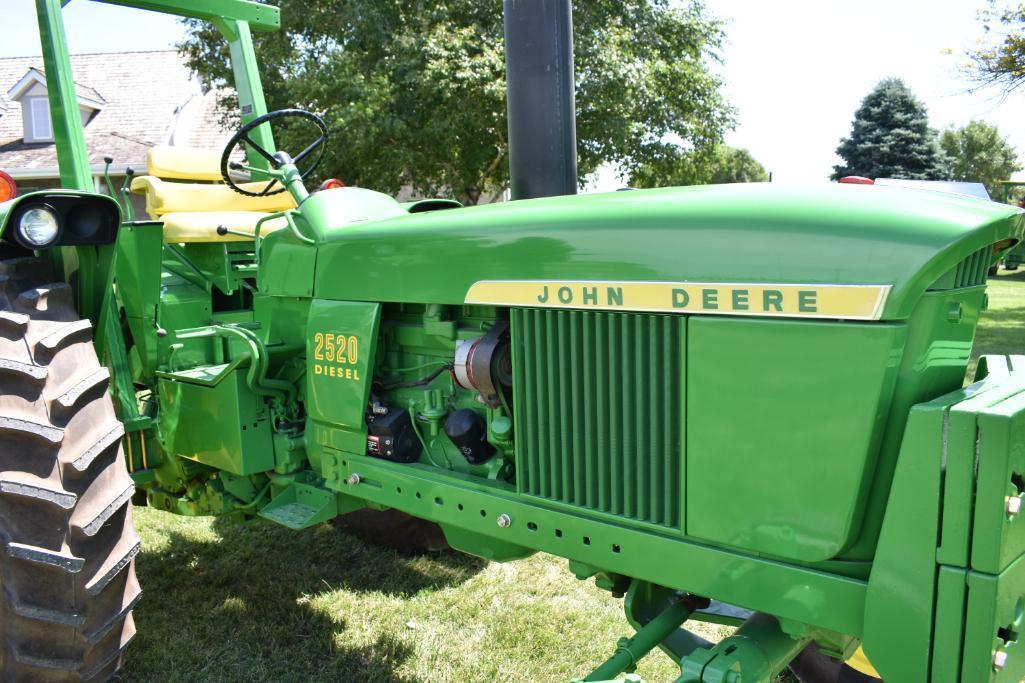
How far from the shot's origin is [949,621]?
1.59 m

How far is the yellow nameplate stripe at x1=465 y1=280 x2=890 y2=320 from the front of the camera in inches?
64.0

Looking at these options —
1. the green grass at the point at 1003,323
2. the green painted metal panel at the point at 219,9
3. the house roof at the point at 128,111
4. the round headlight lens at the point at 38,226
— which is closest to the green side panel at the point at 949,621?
the round headlight lens at the point at 38,226

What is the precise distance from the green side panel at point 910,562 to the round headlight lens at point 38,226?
2.51 meters

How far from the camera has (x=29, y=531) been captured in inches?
89.8

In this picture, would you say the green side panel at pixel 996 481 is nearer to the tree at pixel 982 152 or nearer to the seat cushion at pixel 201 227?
the seat cushion at pixel 201 227

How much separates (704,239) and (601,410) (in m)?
0.51

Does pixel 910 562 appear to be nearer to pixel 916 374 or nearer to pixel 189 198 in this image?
pixel 916 374

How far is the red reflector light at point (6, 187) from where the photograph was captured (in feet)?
9.70

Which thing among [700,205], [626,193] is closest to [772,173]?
[626,193]

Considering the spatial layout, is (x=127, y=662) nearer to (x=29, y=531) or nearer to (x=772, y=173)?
(x=29, y=531)

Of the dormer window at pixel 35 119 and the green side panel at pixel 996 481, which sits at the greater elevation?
the dormer window at pixel 35 119

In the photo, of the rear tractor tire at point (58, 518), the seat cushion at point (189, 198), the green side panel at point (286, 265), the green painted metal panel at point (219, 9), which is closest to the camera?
the rear tractor tire at point (58, 518)

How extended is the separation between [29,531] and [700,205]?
193cm

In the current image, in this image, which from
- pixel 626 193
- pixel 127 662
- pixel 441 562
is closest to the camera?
pixel 626 193
